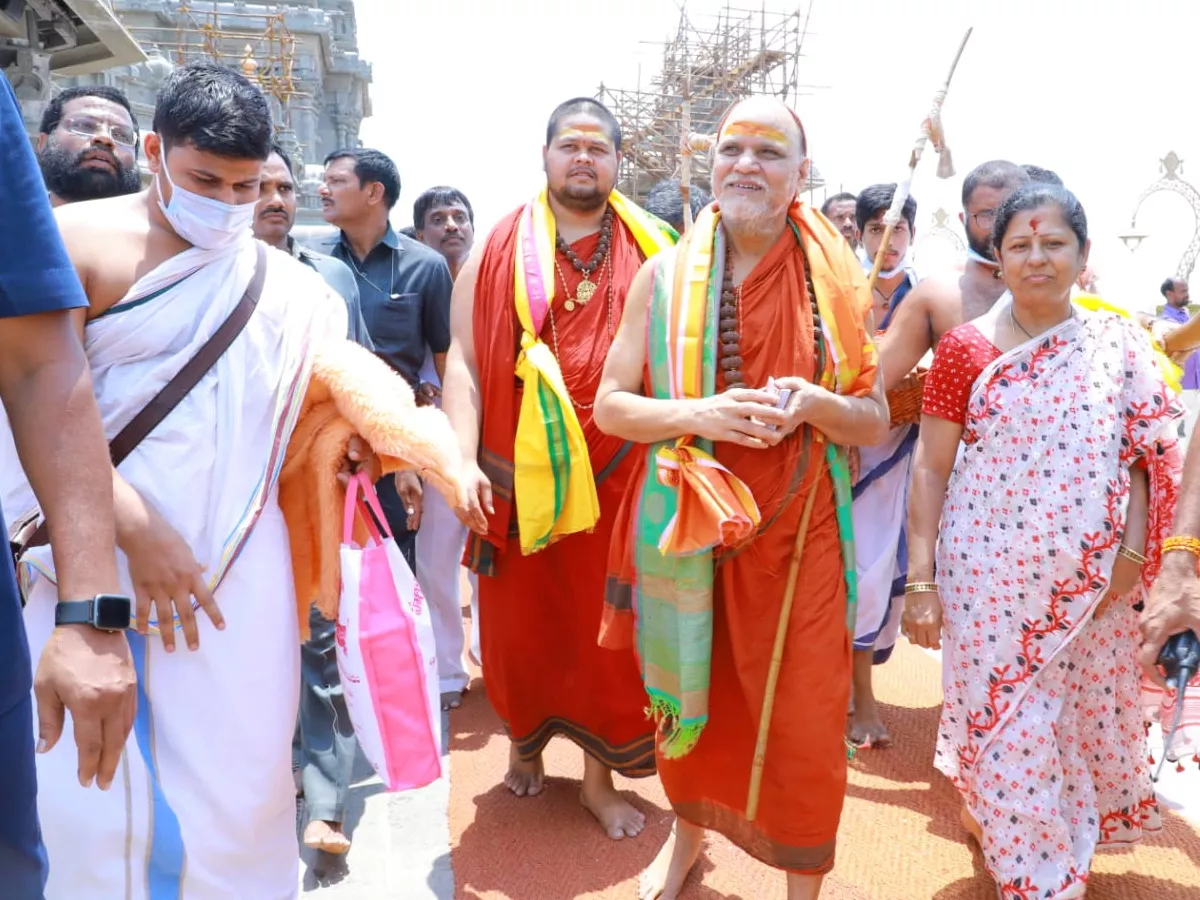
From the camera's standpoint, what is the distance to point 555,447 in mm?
3266

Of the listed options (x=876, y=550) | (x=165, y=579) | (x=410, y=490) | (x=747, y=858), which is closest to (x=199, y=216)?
(x=165, y=579)

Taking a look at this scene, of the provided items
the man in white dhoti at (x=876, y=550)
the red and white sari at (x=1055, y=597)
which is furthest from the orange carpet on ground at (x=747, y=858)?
the red and white sari at (x=1055, y=597)

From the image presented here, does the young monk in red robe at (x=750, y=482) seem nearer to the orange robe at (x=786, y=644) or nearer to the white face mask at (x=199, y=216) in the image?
the orange robe at (x=786, y=644)

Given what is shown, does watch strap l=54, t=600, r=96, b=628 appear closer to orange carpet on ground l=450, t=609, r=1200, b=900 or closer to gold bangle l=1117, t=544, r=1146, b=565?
orange carpet on ground l=450, t=609, r=1200, b=900

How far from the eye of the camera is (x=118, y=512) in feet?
6.26

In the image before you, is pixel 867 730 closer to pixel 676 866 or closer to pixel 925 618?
pixel 925 618

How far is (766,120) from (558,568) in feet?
5.55

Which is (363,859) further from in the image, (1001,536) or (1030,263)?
(1030,263)

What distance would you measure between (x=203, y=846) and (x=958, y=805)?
264 cm

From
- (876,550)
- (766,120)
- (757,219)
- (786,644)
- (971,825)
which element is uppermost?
(766,120)

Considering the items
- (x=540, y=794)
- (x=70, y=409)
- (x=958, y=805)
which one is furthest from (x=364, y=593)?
(x=958, y=805)

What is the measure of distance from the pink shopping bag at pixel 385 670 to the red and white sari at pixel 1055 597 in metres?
1.61

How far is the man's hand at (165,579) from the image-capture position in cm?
192

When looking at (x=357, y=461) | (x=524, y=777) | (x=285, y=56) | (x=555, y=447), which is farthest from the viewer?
(x=285, y=56)
